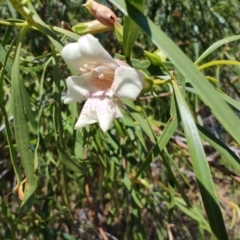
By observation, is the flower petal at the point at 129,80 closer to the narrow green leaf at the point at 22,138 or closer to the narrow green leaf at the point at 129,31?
the narrow green leaf at the point at 129,31

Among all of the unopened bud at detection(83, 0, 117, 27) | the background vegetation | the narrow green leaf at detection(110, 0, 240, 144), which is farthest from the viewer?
the unopened bud at detection(83, 0, 117, 27)

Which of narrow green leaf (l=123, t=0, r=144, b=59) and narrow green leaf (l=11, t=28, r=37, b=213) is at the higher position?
narrow green leaf (l=123, t=0, r=144, b=59)

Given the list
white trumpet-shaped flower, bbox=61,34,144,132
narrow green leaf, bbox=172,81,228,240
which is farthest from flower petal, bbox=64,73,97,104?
narrow green leaf, bbox=172,81,228,240

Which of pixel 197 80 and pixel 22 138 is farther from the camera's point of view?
pixel 22 138

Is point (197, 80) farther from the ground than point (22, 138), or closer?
farther from the ground

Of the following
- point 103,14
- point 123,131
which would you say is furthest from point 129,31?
point 123,131

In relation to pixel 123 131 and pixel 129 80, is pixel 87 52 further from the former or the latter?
pixel 123 131

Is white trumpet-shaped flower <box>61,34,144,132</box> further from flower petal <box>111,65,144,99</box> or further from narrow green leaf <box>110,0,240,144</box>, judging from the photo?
narrow green leaf <box>110,0,240,144</box>

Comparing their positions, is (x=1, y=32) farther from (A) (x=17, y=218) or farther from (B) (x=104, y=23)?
(B) (x=104, y=23)
